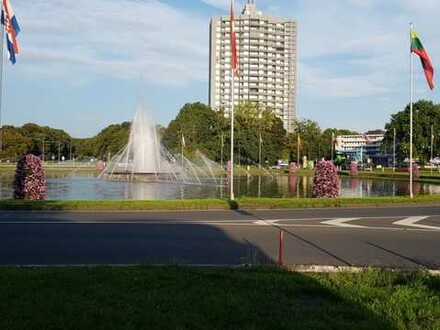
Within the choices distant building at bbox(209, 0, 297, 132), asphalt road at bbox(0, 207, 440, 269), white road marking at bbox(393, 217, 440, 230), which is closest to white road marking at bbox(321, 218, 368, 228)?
asphalt road at bbox(0, 207, 440, 269)

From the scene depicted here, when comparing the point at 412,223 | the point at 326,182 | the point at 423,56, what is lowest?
the point at 412,223

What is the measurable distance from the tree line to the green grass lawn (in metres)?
93.2

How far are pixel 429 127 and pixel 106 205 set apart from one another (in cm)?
10466

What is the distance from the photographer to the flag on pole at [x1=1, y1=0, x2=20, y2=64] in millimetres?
25383

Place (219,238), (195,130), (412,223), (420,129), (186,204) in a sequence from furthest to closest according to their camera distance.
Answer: (420,129), (195,130), (186,204), (412,223), (219,238)

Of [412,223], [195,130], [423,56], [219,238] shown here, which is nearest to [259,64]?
[195,130]

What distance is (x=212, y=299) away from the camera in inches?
293

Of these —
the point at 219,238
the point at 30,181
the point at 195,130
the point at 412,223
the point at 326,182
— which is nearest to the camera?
the point at 219,238

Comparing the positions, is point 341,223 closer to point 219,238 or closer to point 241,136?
point 219,238

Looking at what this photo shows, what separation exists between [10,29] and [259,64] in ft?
494

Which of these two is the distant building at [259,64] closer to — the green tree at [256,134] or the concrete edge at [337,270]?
the green tree at [256,134]

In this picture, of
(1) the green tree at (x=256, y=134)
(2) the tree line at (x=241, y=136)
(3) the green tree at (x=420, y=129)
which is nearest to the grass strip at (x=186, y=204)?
(2) the tree line at (x=241, y=136)

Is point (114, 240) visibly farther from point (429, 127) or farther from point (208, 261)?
point (429, 127)

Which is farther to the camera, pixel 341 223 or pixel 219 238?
pixel 341 223
